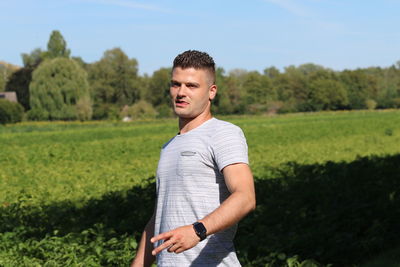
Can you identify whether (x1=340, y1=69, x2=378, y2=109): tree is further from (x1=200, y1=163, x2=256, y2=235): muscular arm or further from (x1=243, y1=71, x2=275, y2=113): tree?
(x1=200, y1=163, x2=256, y2=235): muscular arm

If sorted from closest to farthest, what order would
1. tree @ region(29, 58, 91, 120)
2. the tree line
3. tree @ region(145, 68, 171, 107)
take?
tree @ region(29, 58, 91, 120) → the tree line → tree @ region(145, 68, 171, 107)

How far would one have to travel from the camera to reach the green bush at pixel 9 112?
233ft

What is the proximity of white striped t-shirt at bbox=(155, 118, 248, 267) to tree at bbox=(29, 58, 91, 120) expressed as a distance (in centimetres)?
7573

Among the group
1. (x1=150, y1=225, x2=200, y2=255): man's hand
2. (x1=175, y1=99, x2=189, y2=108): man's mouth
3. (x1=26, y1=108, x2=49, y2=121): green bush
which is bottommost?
A: (x1=26, y1=108, x2=49, y2=121): green bush

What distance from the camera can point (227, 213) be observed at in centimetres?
249

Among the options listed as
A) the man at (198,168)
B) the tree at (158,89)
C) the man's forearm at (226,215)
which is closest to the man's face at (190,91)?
the man at (198,168)

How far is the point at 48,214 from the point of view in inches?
A: 409

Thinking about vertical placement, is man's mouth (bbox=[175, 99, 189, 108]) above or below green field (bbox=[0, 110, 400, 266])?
above

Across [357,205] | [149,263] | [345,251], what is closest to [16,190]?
[357,205]

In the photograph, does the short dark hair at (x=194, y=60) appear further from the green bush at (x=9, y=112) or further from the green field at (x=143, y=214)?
the green bush at (x=9, y=112)

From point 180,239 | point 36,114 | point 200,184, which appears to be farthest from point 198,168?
point 36,114

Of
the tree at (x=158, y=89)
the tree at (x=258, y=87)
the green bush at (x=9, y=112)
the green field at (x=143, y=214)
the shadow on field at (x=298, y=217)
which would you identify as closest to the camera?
the green field at (x=143, y=214)

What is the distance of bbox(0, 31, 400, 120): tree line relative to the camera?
79.4m

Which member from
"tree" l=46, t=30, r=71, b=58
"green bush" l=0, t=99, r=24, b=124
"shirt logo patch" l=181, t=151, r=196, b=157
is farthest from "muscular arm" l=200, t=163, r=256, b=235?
"tree" l=46, t=30, r=71, b=58
